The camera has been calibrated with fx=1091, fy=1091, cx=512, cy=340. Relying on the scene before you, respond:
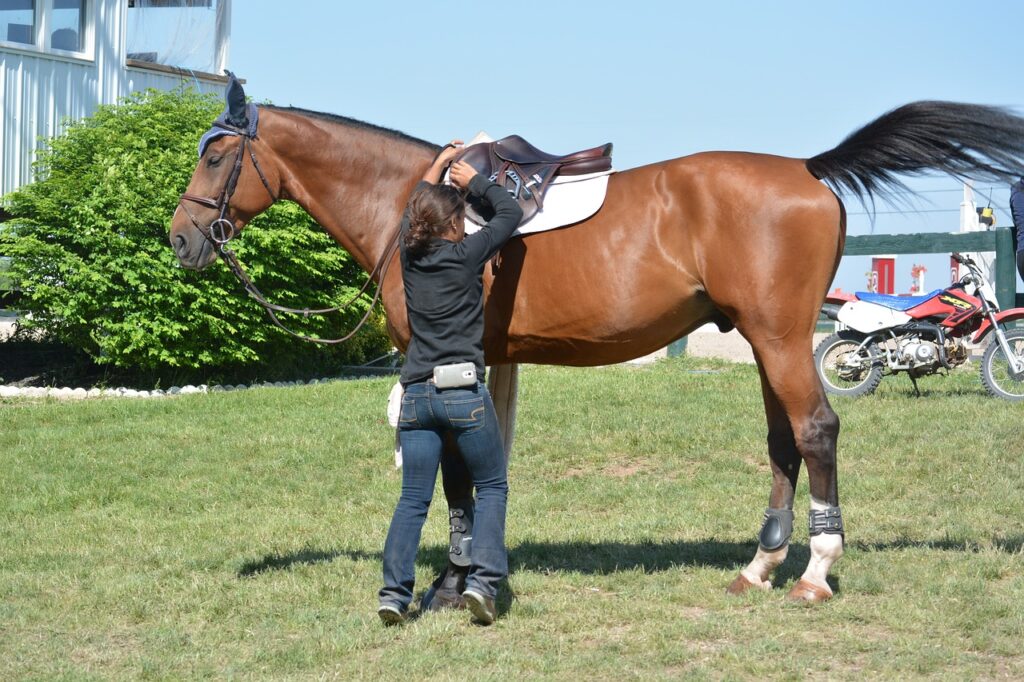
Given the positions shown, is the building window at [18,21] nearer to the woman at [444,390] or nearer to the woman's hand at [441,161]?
the woman's hand at [441,161]

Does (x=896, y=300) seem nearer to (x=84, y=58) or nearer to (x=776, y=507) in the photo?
(x=776, y=507)

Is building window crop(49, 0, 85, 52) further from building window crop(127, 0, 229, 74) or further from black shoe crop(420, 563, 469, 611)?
black shoe crop(420, 563, 469, 611)

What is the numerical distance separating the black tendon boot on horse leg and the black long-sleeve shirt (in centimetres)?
58

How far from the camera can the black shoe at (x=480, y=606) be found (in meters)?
4.96

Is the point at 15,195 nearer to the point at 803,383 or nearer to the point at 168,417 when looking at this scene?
the point at 168,417

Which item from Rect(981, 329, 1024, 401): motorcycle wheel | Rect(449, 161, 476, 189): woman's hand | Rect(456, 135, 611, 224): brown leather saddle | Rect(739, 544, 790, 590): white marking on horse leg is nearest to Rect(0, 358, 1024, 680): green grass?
Rect(739, 544, 790, 590): white marking on horse leg

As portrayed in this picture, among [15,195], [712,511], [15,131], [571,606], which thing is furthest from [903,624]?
[15,131]

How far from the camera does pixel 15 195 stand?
13.6 m

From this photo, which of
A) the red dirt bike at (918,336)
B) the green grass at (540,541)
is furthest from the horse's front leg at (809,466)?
the red dirt bike at (918,336)

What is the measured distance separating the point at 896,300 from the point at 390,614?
26.8 feet

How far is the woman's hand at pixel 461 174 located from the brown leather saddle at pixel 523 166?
11 centimetres

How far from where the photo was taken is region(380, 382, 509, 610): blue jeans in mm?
5000

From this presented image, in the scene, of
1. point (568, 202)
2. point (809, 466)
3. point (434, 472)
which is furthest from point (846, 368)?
point (434, 472)

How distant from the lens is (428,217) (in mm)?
5016
